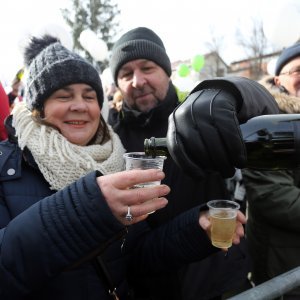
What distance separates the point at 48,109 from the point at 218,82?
1.21 m

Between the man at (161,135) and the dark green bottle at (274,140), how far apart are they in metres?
0.92

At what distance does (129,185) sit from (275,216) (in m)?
1.40

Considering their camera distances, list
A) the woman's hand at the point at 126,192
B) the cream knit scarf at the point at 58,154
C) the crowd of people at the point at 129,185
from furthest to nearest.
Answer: the cream knit scarf at the point at 58,154
the woman's hand at the point at 126,192
the crowd of people at the point at 129,185

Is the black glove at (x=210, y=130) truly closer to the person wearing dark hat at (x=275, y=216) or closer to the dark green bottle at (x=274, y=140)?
the dark green bottle at (x=274, y=140)

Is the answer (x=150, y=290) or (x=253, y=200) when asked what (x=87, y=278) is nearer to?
(x=150, y=290)

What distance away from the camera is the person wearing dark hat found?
79.7 inches

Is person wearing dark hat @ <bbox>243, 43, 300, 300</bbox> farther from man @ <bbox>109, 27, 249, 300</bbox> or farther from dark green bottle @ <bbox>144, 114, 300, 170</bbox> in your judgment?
dark green bottle @ <bbox>144, 114, 300, 170</bbox>

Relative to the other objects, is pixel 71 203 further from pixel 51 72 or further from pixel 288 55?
pixel 288 55

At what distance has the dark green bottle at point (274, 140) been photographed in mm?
905

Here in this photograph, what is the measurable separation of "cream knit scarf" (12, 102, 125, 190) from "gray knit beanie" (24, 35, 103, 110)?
0.12 m

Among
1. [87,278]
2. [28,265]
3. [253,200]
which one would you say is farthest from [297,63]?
[28,265]

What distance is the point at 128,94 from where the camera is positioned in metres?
2.59

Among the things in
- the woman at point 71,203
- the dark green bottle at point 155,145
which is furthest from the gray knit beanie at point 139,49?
the dark green bottle at point 155,145

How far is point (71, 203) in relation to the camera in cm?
104
